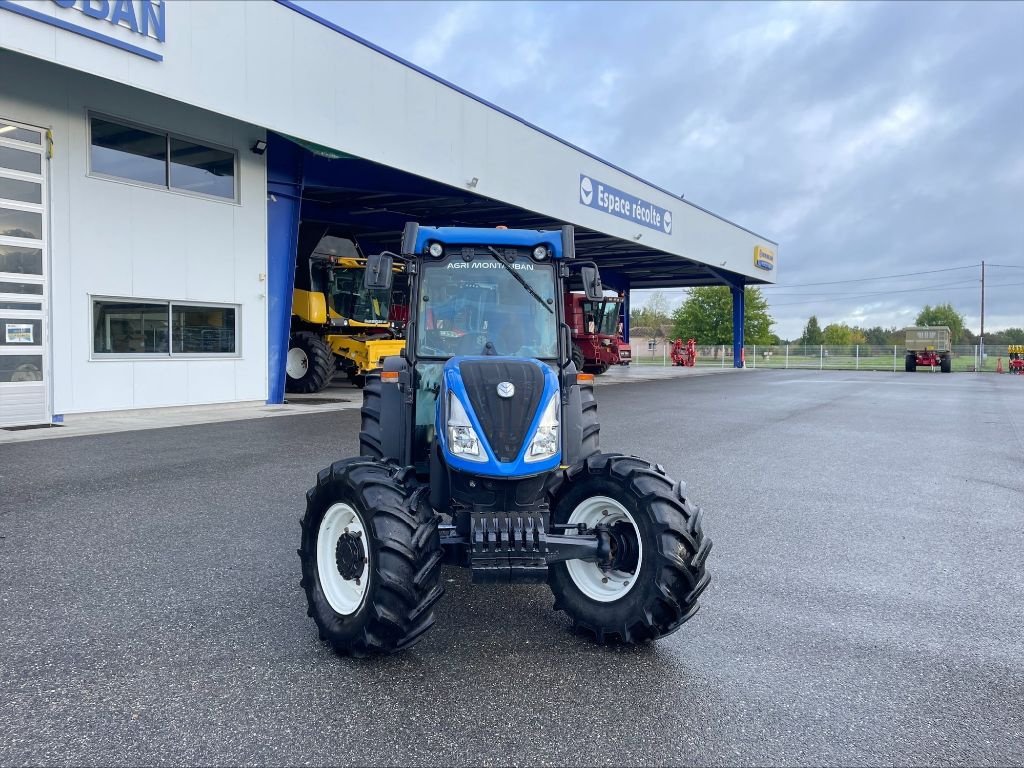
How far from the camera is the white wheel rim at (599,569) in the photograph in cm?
370

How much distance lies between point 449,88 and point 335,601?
16.1 meters

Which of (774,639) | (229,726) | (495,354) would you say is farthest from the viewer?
(495,354)

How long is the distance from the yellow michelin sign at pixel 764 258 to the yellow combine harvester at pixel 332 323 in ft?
88.7

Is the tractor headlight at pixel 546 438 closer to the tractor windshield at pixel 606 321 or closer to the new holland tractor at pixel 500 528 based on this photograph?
the new holland tractor at pixel 500 528

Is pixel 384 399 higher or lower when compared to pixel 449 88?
lower

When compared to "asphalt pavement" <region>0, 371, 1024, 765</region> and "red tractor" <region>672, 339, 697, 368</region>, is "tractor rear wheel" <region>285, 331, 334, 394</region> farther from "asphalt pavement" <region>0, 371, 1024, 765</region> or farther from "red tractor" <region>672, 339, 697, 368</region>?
"red tractor" <region>672, 339, 697, 368</region>

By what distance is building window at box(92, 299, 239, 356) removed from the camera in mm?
12695

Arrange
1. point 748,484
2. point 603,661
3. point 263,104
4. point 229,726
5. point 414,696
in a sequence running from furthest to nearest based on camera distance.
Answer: point 263,104 < point 748,484 < point 603,661 < point 414,696 < point 229,726

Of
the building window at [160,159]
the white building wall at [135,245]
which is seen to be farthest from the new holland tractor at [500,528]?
the building window at [160,159]

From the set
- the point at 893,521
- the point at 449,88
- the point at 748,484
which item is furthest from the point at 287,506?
the point at 449,88

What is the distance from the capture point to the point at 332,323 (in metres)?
19.3

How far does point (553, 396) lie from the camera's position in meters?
3.86

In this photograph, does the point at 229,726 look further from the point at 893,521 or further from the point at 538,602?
the point at 893,521

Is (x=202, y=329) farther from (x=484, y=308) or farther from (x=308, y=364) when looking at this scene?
(x=484, y=308)
